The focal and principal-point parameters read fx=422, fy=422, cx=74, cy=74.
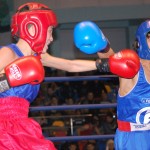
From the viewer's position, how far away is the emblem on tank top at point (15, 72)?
2.04 m

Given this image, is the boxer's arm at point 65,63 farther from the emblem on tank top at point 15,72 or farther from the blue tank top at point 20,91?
the emblem on tank top at point 15,72

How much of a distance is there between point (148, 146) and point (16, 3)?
5.64 m

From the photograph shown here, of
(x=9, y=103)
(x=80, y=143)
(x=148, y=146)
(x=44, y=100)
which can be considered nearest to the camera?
(x=9, y=103)

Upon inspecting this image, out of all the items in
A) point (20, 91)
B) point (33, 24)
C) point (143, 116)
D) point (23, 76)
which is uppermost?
point (33, 24)

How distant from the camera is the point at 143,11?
7992 millimetres

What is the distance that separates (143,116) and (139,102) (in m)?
0.10

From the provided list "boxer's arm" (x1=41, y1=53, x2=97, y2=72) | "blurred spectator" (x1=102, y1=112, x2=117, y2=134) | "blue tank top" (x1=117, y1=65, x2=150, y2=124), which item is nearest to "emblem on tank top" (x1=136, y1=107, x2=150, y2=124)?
"blue tank top" (x1=117, y1=65, x2=150, y2=124)

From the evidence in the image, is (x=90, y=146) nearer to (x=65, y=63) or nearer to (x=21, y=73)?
(x=65, y=63)

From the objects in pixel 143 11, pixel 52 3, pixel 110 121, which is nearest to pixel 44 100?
pixel 110 121

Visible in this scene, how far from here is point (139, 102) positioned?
272 cm

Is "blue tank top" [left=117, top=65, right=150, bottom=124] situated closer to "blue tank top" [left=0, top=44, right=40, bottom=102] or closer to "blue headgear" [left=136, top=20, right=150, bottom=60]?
"blue headgear" [left=136, top=20, right=150, bottom=60]

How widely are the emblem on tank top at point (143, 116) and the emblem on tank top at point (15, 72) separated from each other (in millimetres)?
987

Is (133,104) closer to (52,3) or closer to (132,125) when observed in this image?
(132,125)

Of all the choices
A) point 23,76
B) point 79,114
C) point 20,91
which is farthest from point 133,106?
point 79,114
